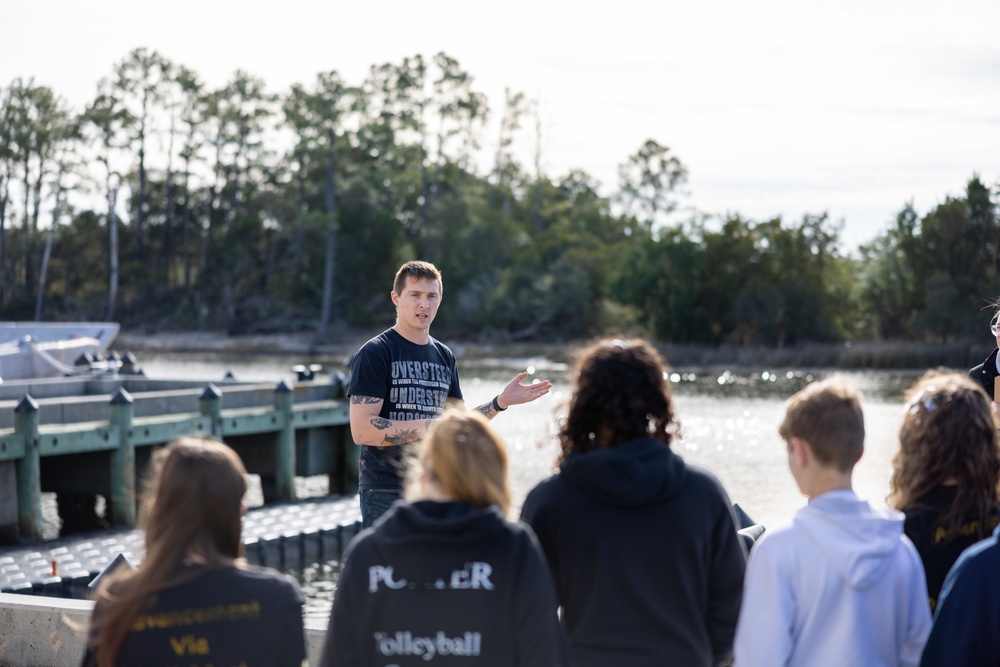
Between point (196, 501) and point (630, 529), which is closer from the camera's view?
point (196, 501)

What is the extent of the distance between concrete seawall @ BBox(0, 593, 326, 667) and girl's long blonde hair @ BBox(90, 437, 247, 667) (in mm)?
2246

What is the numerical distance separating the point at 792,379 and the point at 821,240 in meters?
11.7

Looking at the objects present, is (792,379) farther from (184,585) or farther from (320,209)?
(184,585)

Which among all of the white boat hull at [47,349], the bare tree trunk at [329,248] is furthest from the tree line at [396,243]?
the white boat hull at [47,349]

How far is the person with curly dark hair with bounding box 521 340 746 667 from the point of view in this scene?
2.68 m

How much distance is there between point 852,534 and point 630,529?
1.67 ft

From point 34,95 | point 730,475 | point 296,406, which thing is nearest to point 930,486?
point 296,406

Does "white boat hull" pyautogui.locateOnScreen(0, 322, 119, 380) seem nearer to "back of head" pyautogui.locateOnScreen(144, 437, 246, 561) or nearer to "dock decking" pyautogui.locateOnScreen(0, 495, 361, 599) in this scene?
"dock decking" pyautogui.locateOnScreen(0, 495, 361, 599)

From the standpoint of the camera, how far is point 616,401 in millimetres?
2744

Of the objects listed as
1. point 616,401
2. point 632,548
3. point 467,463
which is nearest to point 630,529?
point 632,548

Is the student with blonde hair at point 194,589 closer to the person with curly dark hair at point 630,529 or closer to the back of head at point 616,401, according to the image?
the person with curly dark hair at point 630,529

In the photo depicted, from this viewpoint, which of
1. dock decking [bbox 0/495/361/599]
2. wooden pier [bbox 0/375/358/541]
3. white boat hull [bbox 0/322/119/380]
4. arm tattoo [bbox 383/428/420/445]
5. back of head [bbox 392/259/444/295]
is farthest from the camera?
white boat hull [bbox 0/322/119/380]

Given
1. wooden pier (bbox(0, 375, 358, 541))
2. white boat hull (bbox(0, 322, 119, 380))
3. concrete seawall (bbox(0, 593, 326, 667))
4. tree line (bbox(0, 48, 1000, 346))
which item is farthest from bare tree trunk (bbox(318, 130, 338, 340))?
concrete seawall (bbox(0, 593, 326, 667))

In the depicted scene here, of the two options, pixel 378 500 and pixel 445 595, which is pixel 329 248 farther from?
pixel 445 595
